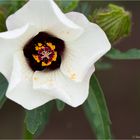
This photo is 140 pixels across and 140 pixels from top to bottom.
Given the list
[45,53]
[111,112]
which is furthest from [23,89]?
[111,112]

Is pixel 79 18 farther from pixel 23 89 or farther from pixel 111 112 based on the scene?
pixel 111 112

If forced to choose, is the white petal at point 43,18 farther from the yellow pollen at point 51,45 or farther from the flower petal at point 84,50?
the yellow pollen at point 51,45

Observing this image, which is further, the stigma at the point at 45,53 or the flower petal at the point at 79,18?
the stigma at the point at 45,53

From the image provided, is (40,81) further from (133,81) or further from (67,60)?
(133,81)

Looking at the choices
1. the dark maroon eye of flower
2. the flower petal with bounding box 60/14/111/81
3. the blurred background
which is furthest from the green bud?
the blurred background

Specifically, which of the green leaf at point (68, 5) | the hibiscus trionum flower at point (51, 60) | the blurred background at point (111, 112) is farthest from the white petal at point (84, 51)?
the blurred background at point (111, 112)

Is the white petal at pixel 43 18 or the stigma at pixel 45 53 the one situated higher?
the white petal at pixel 43 18

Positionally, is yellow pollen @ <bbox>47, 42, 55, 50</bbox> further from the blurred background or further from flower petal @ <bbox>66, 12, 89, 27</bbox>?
the blurred background

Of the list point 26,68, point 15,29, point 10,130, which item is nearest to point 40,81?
point 26,68
